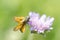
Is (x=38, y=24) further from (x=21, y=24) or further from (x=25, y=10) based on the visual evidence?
(x=25, y=10)

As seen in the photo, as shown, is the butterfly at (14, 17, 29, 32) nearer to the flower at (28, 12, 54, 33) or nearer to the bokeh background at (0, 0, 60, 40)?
the flower at (28, 12, 54, 33)

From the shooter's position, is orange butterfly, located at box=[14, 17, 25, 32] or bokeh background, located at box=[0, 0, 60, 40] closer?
orange butterfly, located at box=[14, 17, 25, 32]

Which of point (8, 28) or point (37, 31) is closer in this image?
point (37, 31)

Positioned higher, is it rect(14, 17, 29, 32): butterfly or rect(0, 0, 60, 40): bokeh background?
rect(0, 0, 60, 40): bokeh background

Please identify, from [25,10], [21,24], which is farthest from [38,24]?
[25,10]

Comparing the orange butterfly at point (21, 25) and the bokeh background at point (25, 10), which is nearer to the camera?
the orange butterfly at point (21, 25)

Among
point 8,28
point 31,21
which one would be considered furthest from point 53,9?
point 31,21

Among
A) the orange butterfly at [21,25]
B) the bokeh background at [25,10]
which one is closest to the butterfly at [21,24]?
the orange butterfly at [21,25]

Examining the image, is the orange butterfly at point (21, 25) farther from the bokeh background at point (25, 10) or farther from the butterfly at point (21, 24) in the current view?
the bokeh background at point (25, 10)

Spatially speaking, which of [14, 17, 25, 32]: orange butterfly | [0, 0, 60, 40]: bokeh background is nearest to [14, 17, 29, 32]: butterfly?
[14, 17, 25, 32]: orange butterfly

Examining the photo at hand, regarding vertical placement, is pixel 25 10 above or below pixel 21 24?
above

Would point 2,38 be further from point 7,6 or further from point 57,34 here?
point 7,6
